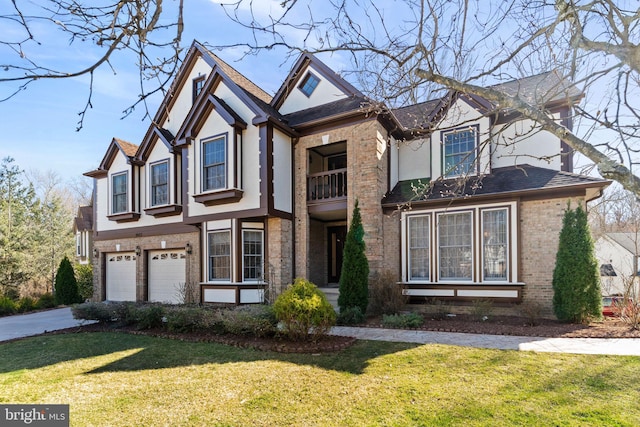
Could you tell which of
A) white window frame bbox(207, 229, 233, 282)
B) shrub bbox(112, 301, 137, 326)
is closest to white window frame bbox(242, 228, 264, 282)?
white window frame bbox(207, 229, 233, 282)

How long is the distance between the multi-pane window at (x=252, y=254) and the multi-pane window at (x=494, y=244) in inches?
297

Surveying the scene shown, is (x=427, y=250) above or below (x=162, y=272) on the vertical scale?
above

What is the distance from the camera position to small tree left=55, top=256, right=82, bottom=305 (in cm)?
1752

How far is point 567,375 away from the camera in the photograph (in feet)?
17.5

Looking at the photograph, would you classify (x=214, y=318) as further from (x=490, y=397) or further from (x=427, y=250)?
(x=427, y=250)

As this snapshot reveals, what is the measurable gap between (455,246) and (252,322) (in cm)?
704

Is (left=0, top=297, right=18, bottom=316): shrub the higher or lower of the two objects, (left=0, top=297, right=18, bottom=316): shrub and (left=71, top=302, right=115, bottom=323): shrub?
the lower

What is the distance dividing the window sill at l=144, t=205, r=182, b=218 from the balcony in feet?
18.7

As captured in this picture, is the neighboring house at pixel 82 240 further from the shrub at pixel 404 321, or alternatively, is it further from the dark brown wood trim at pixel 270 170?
the shrub at pixel 404 321

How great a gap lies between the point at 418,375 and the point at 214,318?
5171 mm

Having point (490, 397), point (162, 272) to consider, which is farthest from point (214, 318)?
point (162, 272)

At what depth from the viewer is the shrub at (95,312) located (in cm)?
1051

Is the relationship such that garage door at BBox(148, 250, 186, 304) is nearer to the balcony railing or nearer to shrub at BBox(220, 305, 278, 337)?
the balcony railing

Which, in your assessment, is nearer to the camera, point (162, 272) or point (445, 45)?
point (445, 45)
